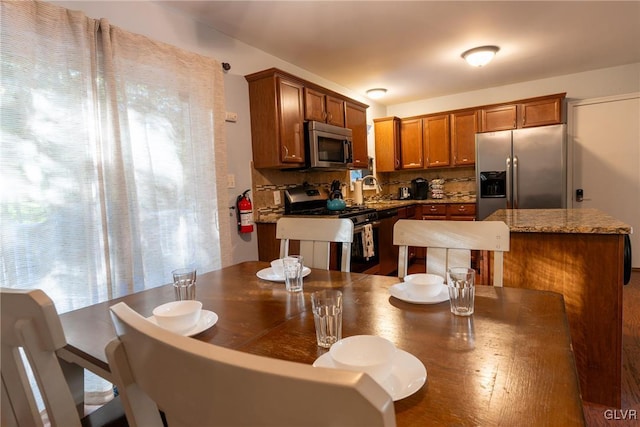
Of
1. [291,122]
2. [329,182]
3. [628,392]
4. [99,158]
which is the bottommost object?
[628,392]

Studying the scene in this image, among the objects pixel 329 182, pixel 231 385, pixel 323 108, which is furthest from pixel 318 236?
pixel 329 182

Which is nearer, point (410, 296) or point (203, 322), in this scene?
point (203, 322)

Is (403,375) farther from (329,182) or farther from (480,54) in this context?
(329,182)

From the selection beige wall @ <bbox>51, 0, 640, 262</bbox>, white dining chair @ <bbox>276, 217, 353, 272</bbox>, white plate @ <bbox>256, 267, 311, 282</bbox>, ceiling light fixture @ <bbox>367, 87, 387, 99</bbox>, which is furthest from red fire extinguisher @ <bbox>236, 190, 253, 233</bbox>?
ceiling light fixture @ <bbox>367, 87, 387, 99</bbox>

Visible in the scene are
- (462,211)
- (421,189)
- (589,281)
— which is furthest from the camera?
(421,189)

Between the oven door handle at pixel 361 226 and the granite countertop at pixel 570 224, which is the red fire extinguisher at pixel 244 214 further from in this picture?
the granite countertop at pixel 570 224

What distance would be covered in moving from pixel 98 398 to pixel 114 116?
1540 millimetres

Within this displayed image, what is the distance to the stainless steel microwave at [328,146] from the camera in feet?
10.4

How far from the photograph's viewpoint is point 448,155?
476cm

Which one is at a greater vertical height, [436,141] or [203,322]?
[436,141]

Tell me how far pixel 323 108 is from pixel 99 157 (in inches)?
82.9

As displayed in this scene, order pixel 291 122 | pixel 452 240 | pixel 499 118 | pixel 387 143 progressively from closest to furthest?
pixel 452 240
pixel 291 122
pixel 499 118
pixel 387 143

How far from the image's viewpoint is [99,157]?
1.89m

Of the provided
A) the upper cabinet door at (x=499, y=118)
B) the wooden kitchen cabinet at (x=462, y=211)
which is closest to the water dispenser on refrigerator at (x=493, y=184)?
the wooden kitchen cabinet at (x=462, y=211)
